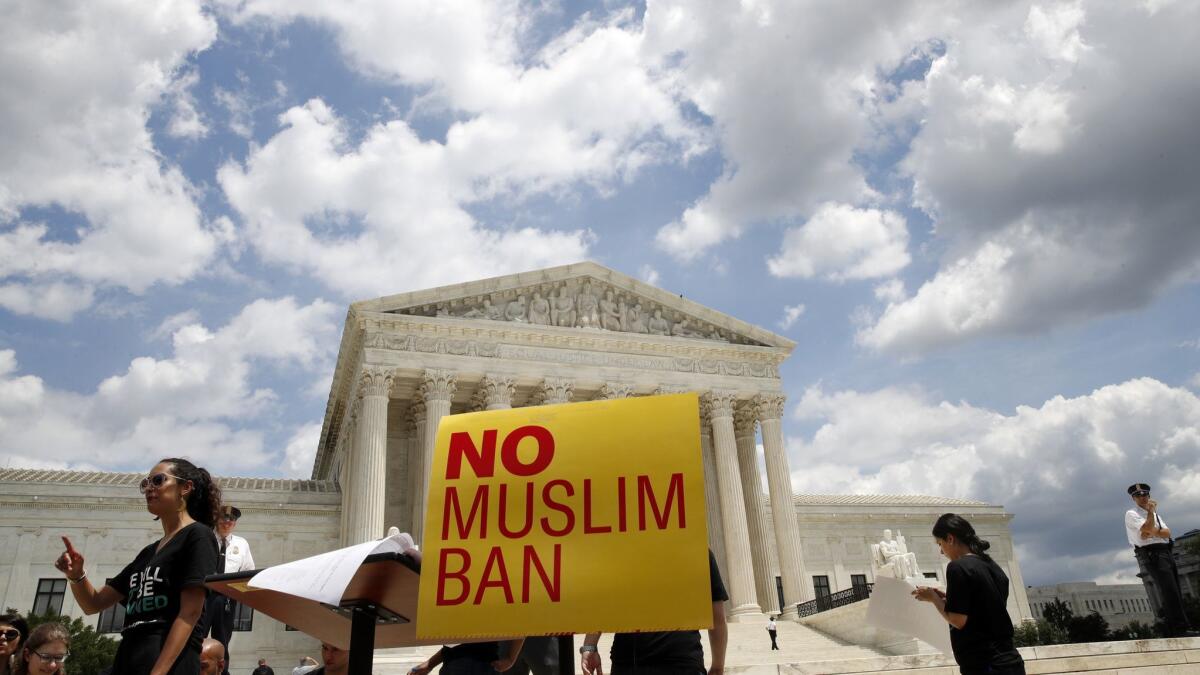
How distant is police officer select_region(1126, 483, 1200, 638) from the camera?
442 inches

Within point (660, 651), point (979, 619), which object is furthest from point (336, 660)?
point (979, 619)

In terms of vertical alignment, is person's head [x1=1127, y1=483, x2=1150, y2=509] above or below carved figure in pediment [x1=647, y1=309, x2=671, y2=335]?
below

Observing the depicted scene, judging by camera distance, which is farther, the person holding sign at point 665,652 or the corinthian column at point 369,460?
the corinthian column at point 369,460

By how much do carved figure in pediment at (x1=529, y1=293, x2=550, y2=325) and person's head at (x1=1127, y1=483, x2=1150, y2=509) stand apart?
25.8 metres

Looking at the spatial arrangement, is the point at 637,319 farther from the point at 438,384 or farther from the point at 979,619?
the point at 979,619

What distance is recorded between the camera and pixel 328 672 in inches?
243

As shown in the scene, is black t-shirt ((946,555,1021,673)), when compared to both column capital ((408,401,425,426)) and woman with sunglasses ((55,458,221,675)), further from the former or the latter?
column capital ((408,401,425,426))

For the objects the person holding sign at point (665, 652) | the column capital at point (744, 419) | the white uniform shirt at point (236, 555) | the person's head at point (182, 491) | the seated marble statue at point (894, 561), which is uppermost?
the column capital at point (744, 419)

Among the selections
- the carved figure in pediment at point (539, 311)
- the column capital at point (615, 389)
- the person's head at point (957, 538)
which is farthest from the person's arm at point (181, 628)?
the carved figure in pediment at point (539, 311)

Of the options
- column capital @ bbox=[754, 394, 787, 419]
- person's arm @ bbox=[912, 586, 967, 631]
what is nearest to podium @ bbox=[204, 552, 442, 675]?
person's arm @ bbox=[912, 586, 967, 631]

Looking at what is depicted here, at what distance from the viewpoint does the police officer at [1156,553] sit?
1123cm

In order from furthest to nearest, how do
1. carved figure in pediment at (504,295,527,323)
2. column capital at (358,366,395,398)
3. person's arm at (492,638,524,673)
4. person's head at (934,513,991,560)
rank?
carved figure in pediment at (504,295,527,323) < column capital at (358,366,395,398) < person's head at (934,513,991,560) < person's arm at (492,638,524,673)

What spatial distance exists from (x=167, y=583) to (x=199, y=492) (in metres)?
0.63

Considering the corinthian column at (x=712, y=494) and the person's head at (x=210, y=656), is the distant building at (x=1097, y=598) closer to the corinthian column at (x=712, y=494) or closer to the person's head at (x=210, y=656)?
the corinthian column at (x=712, y=494)
